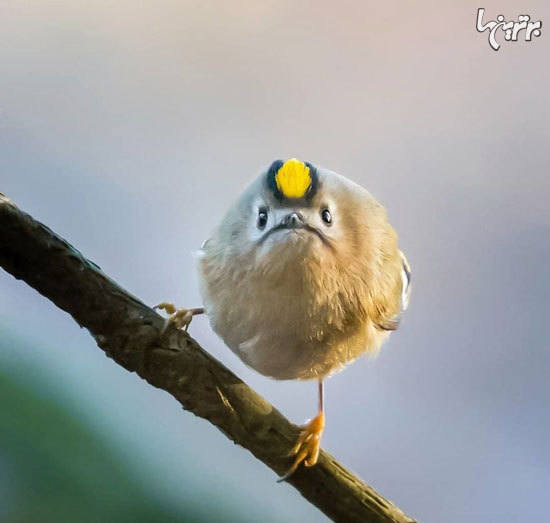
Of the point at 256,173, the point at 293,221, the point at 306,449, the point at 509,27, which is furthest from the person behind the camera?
the point at 509,27

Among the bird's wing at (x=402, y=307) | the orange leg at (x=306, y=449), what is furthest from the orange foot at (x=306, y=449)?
the bird's wing at (x=402, y=307)

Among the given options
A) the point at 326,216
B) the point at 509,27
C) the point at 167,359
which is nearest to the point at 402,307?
the point at 326,216

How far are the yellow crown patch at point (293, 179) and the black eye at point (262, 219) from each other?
0.03 metres

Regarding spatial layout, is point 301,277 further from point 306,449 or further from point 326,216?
point 306,449

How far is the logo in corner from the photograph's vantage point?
1.02 metres

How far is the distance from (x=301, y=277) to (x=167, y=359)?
0.19 m

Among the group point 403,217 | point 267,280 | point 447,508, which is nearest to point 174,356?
point 267,280

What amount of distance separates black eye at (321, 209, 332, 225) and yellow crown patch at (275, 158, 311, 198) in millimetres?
33

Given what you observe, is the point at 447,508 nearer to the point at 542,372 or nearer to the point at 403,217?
the point at 542,372

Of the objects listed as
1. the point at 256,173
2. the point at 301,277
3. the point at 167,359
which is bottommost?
the point at 167,359

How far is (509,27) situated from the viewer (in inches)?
40.9

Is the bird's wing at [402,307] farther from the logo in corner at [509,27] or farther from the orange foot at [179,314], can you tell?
the logo in corner at [509,27]

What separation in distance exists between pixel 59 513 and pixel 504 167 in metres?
0.95

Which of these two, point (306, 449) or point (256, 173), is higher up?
point (256, 173)
